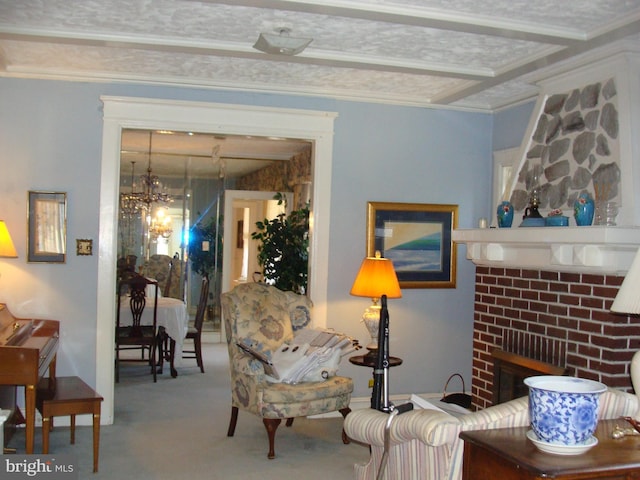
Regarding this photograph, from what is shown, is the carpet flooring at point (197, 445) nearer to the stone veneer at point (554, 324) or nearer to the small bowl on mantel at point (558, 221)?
the stone veneer at point (554, 324)

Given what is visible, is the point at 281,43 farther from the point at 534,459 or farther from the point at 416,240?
the point at 534,459

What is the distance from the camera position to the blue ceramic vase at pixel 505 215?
467 cm

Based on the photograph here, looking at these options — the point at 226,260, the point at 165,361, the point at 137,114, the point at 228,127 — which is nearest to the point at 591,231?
the point at 228,127

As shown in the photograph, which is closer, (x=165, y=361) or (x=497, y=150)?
(x=497, y=150)

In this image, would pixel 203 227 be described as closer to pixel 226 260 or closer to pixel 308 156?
pixel 226 260

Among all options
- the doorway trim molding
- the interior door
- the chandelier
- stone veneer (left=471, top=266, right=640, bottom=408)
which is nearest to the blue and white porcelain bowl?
stone veneer (left=471, top=266, right=640, bottom=408)

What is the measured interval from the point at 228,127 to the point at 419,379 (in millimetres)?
2556

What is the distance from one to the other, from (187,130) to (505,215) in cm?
237

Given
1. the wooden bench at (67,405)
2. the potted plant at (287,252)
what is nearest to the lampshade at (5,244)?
the wooden bench at (67,405)

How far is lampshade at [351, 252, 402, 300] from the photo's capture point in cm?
487

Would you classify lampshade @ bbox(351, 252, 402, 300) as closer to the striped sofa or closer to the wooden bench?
the wooden bench

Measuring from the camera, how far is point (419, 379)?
224 inches

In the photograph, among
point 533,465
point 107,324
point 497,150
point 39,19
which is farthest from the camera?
point 497,150

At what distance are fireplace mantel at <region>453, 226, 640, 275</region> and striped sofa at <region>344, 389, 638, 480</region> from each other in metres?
1.42
